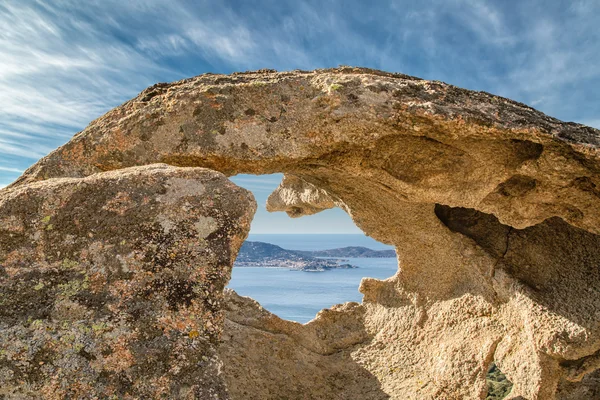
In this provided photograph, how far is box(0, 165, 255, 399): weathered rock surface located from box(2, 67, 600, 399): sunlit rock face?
16 centimetres

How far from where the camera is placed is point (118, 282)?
2.91 m

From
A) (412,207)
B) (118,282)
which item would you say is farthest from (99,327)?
(412,207)

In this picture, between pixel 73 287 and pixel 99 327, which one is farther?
pixel 73 287

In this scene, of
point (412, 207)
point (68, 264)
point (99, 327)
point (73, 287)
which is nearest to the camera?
point (99, 327)

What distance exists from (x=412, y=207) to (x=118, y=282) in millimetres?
4832

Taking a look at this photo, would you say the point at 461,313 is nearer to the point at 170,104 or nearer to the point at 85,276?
the point at 170,104

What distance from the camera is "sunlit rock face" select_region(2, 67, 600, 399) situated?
491 cm

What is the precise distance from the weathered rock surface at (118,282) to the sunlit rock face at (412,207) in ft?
0.52

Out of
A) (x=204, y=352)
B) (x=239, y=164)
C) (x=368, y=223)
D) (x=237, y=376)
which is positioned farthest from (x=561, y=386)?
(x=204, y=352)

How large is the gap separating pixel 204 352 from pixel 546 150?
402cm

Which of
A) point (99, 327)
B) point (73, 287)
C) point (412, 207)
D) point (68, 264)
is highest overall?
point (412, 207)

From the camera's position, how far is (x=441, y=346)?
725 centimetres

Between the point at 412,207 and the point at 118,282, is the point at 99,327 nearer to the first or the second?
the point at 118,282

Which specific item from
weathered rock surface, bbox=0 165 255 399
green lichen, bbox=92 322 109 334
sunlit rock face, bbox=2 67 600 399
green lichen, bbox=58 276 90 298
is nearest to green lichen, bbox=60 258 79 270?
weathered rock surface, bbox=0 165 255 399
